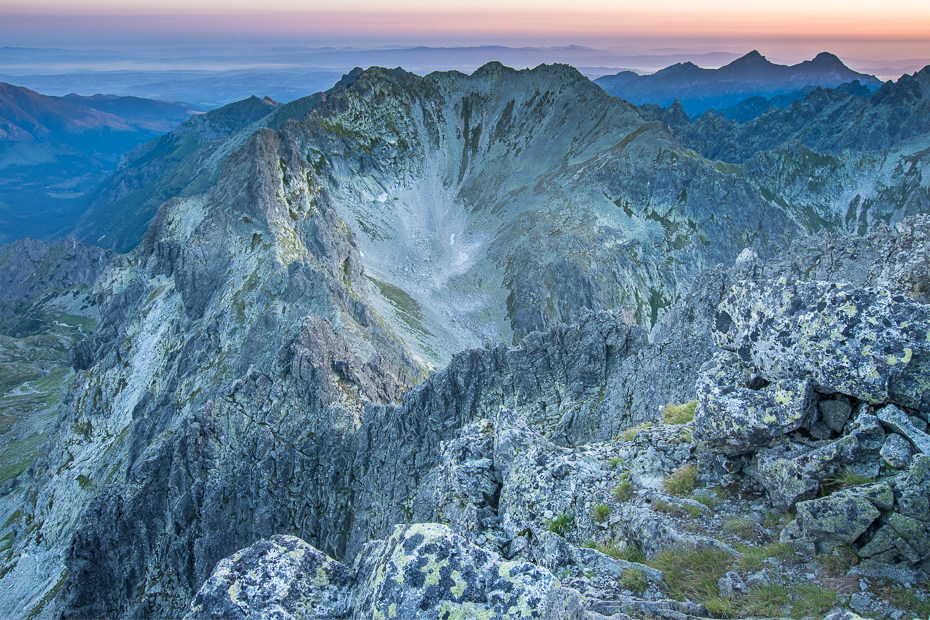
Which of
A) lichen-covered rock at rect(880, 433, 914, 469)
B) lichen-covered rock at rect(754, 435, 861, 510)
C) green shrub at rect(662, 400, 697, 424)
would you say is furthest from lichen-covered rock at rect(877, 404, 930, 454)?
green shrub at rect(662, 400, 697, 424)

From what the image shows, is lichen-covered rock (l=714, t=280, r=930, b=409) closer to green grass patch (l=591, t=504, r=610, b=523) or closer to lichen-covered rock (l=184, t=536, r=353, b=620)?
green grass patch (l=591, t=504, r=610, b=523)

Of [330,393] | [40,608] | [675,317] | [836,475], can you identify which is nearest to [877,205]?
[675,317]

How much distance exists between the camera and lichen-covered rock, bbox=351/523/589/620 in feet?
25.7

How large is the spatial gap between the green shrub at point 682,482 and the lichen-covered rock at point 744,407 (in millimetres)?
846

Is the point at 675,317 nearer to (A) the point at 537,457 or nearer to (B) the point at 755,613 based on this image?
(A) the point at 537,457

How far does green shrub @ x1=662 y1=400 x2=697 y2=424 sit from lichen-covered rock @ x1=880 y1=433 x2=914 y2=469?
690 centimetres

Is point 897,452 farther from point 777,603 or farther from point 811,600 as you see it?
point 777,603

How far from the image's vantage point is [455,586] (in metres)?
8.14

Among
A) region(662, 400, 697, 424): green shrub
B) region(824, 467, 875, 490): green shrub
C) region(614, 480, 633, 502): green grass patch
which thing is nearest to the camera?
region(824, 467, 875, 490): green shrub

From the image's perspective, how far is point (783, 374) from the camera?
11.4m

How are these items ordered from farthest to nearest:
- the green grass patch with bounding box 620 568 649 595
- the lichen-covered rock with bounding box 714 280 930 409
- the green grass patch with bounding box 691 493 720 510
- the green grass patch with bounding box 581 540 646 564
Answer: the green grass patch with bounding box 691 493 720 510, the green grass patch with bounding box 581 540 646 564, the lichen-covered rock with bounding box 714 280 930 409, the green grass patch with bounding box 620 568 649 595

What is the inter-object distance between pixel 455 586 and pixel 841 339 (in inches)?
377

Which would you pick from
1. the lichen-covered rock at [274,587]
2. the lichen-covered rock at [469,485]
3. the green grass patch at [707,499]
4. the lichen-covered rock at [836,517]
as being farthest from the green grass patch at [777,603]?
the lichen-covered rock at [274,587]

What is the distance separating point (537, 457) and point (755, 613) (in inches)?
268
